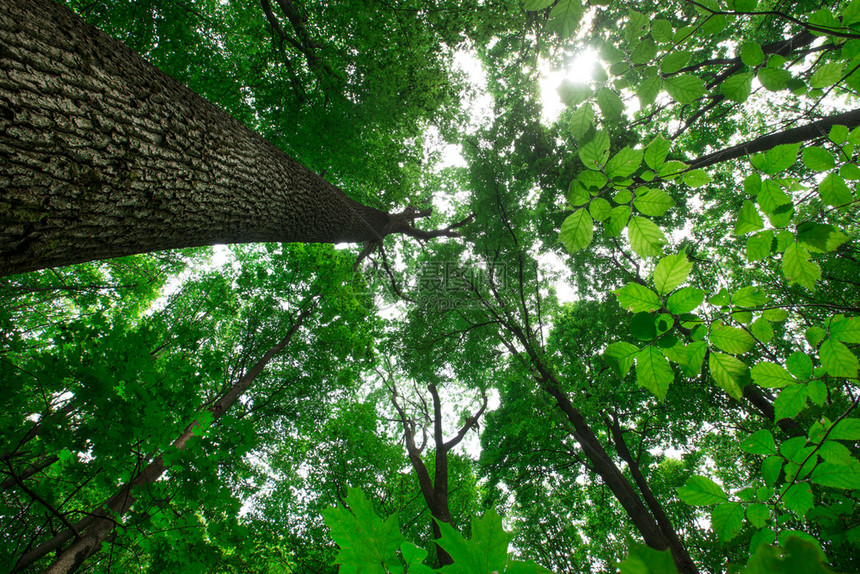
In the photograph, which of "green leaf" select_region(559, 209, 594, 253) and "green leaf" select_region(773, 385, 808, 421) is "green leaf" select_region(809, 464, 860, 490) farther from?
"green leaf" select_region(559, 209, 594, 253)

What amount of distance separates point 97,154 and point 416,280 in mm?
6646

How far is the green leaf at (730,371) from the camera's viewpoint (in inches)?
41.8

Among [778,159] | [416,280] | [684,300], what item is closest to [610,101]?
[778,159]

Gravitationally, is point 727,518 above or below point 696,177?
below

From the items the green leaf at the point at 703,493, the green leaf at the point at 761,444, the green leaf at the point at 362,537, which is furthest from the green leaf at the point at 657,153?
the green leaf at the point at 362,537

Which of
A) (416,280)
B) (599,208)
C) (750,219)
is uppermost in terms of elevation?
(416,280)

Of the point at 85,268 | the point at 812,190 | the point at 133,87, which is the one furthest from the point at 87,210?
the point at 85,268

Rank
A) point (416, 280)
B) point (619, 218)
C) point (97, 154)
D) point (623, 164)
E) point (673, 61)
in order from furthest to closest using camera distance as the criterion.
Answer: point (416, 280), point (97, 154), point (619, 218), point (623, 164), point (673, 61)

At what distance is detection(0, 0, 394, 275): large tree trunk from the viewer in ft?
4.36

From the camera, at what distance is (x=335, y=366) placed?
874 centimetres

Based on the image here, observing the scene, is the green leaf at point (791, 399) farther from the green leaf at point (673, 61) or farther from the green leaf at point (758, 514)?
the green leaf at point (673, 61)

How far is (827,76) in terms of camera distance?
1237 mm

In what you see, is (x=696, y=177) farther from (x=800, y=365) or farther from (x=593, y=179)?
(x=800, y=365)

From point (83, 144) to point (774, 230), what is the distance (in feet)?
9.55
